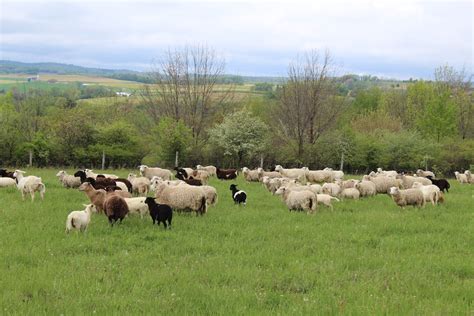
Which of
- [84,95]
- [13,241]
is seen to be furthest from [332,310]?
[84,95]

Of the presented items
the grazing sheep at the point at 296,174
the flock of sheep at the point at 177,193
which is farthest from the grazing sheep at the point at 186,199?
the grazing sheep at the point at 296,174

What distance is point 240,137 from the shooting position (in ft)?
127

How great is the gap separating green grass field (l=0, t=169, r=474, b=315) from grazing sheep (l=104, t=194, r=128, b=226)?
399 millimetres

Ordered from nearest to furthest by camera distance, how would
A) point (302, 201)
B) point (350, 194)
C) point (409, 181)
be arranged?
point (302, 201) < point (350, 194) < point (409, 181)

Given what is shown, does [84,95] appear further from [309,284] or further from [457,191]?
[309,284]

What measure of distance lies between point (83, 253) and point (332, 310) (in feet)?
18.5

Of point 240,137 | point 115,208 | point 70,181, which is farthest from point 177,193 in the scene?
point 240,137

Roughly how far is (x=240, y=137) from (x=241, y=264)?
2947 cm

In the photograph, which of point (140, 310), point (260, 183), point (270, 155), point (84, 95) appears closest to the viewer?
point (140, 310)

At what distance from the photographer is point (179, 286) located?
8.03m

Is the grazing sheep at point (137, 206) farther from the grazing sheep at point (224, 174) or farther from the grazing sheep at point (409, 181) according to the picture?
the grazing sheep at point (224, 174)

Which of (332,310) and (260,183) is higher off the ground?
(332,310)

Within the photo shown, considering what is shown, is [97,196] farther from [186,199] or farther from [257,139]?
[257,139]

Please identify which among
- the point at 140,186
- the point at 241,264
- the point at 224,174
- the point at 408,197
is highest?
the point at 408,197
